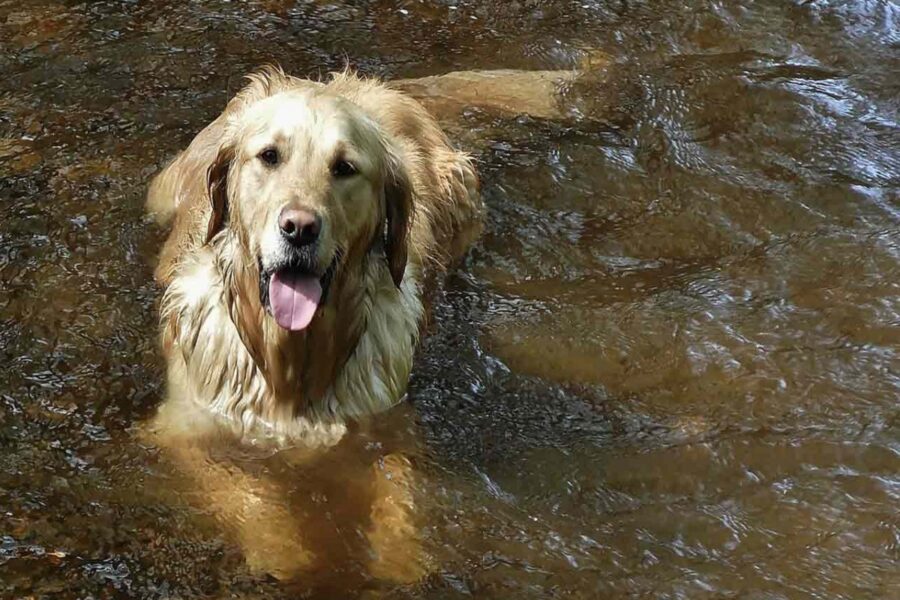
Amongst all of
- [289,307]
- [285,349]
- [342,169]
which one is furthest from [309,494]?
[342,169]

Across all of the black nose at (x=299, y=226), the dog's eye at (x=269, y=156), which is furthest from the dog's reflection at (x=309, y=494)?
the dog's eye at (x=269, y=156)

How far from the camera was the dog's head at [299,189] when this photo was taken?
3586mm

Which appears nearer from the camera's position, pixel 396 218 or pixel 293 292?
pixel 293 292

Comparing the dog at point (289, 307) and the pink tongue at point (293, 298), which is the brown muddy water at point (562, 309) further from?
the pink tongue at point (293, 298)

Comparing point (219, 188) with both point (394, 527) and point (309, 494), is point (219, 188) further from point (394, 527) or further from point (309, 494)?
point (394, 527)

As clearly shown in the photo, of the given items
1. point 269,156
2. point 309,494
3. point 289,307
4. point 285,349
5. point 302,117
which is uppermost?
point 302,117

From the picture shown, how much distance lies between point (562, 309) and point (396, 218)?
98cm

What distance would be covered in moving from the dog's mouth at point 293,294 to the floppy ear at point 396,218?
0.51 meters

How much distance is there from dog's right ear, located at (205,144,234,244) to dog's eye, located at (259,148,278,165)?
27cm

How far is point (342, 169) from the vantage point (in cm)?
379

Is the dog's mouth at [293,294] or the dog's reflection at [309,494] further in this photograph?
the dog's mouth at [293,294]

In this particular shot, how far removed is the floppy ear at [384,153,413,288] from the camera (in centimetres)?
416

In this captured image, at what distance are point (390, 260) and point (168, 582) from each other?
145 centimetres

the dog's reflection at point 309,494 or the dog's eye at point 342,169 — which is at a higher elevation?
the dog's eye at point 342,169
